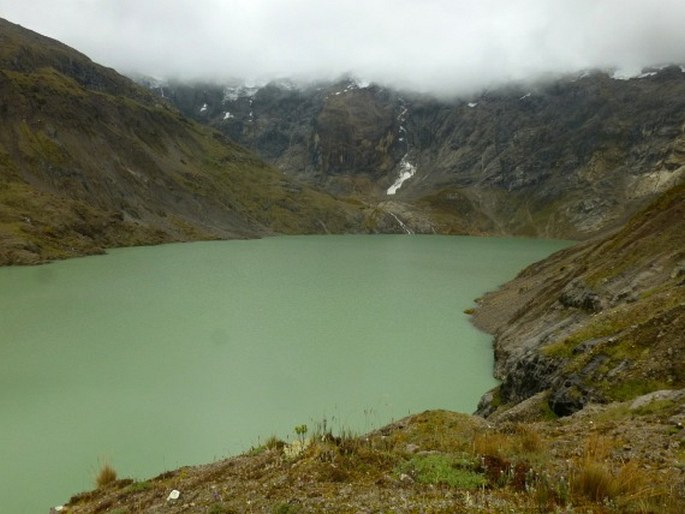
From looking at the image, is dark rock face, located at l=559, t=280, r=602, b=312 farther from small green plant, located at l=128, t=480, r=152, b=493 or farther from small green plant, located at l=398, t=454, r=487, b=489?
small green plant, located at l=128, t=480, r=152, b=493

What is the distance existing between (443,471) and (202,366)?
25.6m

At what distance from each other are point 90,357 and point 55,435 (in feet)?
40.4

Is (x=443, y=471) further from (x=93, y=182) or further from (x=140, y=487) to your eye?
(x=93, y=182)

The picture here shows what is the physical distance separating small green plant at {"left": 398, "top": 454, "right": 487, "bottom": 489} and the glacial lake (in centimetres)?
528

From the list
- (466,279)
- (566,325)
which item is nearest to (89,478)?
(566,325)

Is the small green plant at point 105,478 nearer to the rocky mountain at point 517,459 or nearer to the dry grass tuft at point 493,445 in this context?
the rocky mountain at point 517,459

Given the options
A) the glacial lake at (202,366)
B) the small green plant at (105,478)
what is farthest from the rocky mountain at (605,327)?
the small green plant at (105,478)

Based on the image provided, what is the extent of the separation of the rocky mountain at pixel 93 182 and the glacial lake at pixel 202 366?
158 ft

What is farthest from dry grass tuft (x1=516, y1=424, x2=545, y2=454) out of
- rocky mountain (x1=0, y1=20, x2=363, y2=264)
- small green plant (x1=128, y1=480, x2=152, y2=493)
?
rocky mountain (x1=0, y1=20, x2=363, y2=264)

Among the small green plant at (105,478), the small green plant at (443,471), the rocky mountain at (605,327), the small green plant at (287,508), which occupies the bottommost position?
the small green plant at (105,478)

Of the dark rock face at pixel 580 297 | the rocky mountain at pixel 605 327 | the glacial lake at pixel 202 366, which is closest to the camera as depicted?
the rocky mountain at pixel 605 327

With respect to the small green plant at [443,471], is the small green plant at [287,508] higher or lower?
lower

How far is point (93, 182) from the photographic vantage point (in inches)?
5659

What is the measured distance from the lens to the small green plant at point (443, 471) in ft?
27.4
